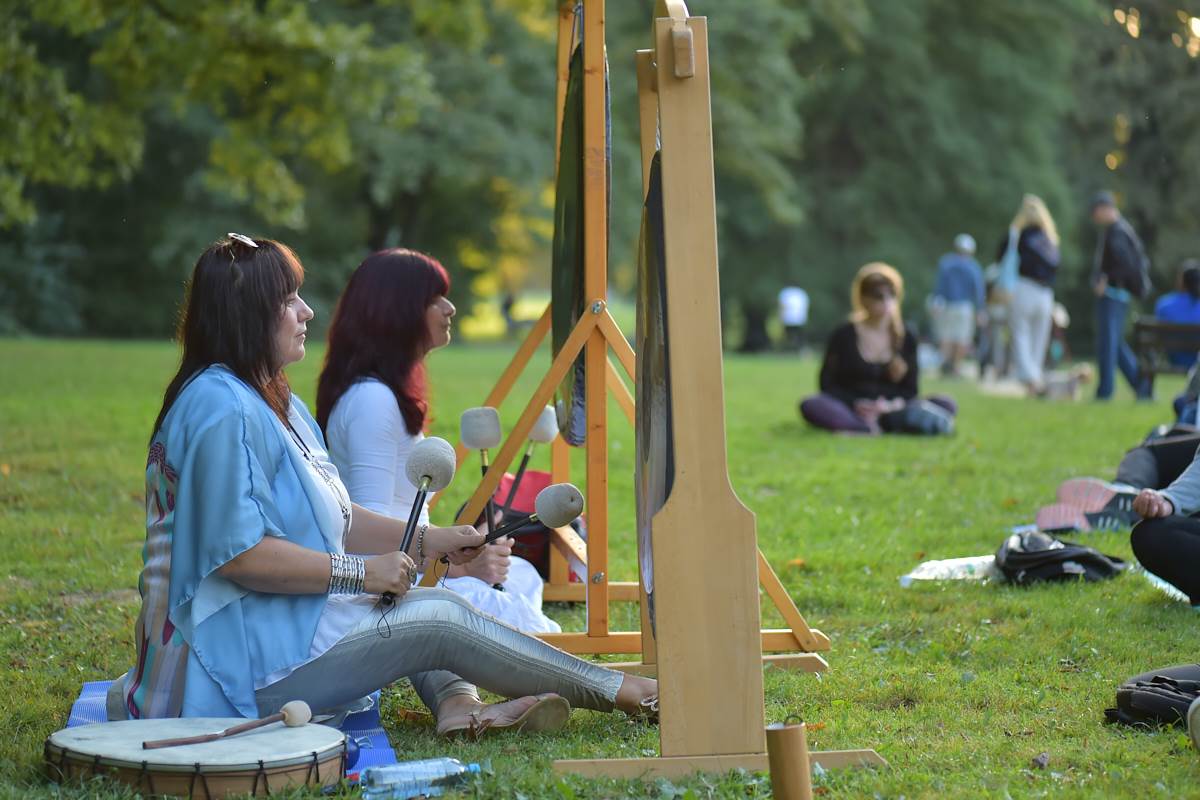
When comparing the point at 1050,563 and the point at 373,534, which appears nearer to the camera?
the point at 373,534

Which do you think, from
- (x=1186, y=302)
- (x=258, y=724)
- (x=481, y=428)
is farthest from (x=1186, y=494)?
(x=1186, y=302)

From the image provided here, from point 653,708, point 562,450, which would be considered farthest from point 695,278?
point 562,450

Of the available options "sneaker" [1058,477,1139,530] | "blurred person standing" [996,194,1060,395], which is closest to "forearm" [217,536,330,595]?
"sneaker" [1058,477,1139,530]

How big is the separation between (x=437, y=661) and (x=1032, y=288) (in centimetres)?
1343

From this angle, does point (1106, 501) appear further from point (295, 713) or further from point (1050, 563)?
point (295, 713)

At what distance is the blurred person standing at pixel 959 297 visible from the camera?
20578 mm

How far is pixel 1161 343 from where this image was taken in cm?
1530

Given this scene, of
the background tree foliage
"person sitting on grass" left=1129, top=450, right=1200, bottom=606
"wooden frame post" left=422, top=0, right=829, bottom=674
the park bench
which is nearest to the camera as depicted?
"wooden frame post" left=422, top=0, right=829, bottom=674

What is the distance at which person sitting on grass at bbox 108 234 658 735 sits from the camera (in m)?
3.53

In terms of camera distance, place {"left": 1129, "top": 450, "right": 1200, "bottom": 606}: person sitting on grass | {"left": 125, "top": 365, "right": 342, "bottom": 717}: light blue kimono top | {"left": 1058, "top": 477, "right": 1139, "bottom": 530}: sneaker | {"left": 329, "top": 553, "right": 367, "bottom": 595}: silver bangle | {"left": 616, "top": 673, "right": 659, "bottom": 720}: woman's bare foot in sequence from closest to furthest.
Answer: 1. {"left": 125, "top": 365, "right": 342, "bottom": 717}: light blue kimono top
2. {"left": 329, "top": 553, "right": 367, "bottom": 595}: silver bangle
3. {"left": 616, "top": 673, "right": 659, "bottom": 720}: woman's bare foot
4. {"left": 1129, "top": 450, "right": 1200, "bottom": 606}: person sitting on grass
5. {"left": 1058, "top": 477, "right": 1139, "bottom": 530}: sneaker

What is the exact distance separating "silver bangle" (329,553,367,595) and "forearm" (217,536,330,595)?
0.06 feet

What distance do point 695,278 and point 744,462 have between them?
266 inches

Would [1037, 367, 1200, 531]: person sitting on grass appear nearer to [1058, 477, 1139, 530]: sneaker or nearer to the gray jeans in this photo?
[1058, 477, 1139, 530]: sneaker

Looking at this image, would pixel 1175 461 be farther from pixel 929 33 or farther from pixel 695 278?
pixel 929 33
